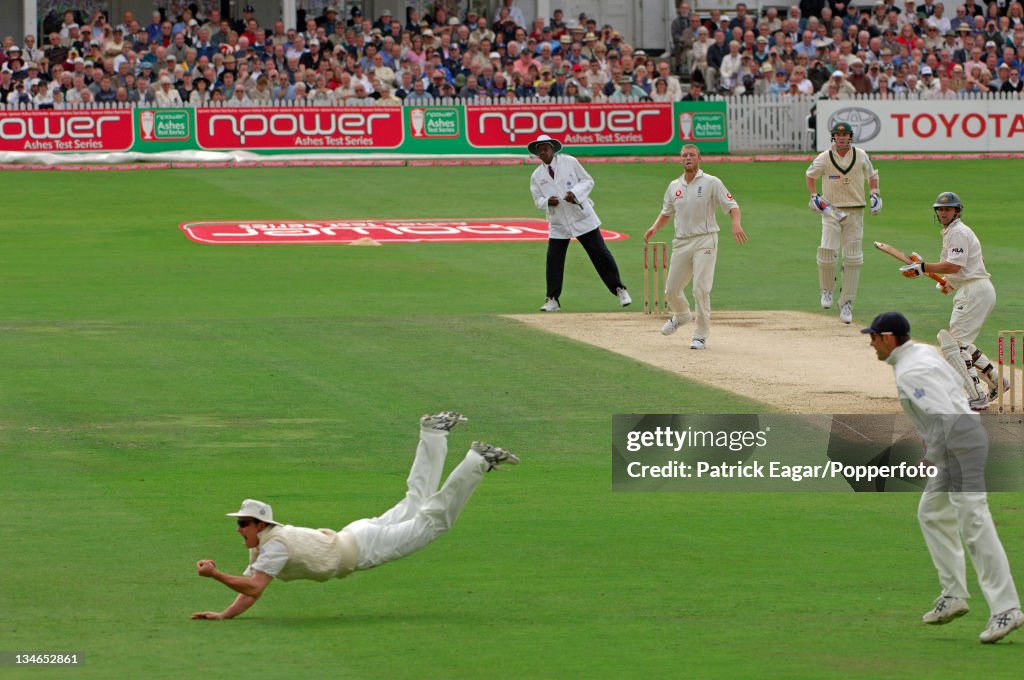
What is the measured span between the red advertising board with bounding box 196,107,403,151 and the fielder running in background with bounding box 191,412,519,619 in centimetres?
2840

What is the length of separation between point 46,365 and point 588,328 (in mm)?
5816

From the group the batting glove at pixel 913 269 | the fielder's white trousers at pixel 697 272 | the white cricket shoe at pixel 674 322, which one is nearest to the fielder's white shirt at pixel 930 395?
the batting glove at pixel 913 269

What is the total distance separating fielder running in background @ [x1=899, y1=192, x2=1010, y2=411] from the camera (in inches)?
565

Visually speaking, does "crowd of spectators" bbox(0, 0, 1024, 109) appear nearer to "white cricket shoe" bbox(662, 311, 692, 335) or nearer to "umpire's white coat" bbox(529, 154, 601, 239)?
"umpire's white coat" bbox(529, 154, 601, 239)

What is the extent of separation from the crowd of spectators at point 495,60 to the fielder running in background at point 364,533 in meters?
28.5

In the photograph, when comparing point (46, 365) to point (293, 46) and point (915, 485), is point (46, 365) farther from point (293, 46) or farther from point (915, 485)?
point (293, 46)

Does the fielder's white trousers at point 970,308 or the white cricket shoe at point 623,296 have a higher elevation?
the fielder's white trousers at point 970,308

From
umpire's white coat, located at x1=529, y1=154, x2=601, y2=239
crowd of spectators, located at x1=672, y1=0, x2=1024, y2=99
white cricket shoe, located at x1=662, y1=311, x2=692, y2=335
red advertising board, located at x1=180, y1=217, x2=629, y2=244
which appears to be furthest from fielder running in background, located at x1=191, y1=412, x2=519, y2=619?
crowd of spectators, located at x1=672, y1=0, x2=1024, y2=99

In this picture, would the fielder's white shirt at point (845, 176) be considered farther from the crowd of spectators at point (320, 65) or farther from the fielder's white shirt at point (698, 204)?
the crowd of spectators at point (320, 65)

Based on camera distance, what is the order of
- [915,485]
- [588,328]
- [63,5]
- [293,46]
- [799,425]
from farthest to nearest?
1. [63,5]
2. [293,46]
3. [588,328]
4. [799,425]
5. [915,485]

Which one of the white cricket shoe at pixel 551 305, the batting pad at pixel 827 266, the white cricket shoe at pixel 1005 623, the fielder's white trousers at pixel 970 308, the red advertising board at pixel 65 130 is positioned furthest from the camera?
the red advertising board at pixel 65 130

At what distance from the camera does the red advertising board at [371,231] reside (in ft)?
89.8

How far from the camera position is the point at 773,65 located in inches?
1641

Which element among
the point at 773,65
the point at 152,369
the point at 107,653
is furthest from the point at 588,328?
the point at 773,65
